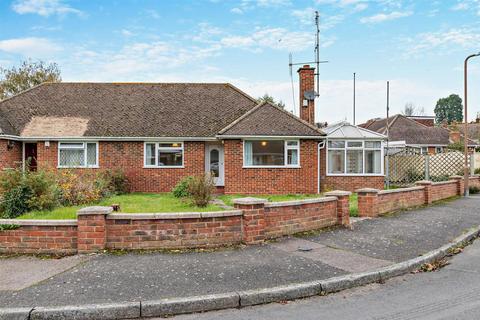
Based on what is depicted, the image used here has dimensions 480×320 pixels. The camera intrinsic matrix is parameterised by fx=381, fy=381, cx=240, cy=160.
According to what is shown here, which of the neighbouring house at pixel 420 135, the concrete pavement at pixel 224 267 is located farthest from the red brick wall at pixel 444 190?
the neighbouring house at pixel 420 135

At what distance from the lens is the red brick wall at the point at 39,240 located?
21.6 feet

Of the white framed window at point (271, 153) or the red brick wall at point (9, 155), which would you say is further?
Answer: the white framed window at point (271, 153)

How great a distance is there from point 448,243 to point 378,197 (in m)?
3.00

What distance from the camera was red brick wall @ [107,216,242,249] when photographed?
671cm

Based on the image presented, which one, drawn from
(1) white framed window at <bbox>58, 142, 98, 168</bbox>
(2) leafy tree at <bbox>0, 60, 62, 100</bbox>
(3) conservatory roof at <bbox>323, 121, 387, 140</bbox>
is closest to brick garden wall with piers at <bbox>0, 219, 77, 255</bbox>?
(1) white framed window at <bbox>58, 142, 98, 168</bbox>

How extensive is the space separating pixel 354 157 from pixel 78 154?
12.4 metres

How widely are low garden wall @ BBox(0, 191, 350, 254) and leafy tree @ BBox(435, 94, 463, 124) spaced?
314ft

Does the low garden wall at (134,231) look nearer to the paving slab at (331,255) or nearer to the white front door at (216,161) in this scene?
the paving slab at (331,255)

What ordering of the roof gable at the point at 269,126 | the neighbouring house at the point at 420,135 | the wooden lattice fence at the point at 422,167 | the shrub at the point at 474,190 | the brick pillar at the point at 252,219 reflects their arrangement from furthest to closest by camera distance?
1. the neighbouring house at the point at 420,135
2. the wooden lattice fence at the point at 422,167
3. the shrub at the point at 474,190
4. the roof gable at the point at 269,126
5. the brick pillar at the point at 252,219

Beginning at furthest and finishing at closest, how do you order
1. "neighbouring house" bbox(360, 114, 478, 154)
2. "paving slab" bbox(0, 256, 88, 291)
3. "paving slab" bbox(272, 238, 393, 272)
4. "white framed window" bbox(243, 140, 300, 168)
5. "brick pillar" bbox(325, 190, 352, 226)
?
1. "neighbouring house" bbox(360, 114, 478, 154)
2. "white framed window" bbox(243, 140, 300, 168)
3. "brick pillar" bbox(325, 190, 352, 226)
4. "paving slab" bbox(272, 238, 393, 272)
5. "paving slab" bbox(0, 256, 88, 291)

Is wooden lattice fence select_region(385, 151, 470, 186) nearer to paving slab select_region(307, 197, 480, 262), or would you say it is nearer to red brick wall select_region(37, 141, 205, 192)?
paving slab select_region(307, 197, 480, 262)

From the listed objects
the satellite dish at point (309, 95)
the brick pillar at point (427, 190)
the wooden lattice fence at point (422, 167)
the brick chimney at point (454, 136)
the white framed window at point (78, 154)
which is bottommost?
the brick pillar at point (427, 190)

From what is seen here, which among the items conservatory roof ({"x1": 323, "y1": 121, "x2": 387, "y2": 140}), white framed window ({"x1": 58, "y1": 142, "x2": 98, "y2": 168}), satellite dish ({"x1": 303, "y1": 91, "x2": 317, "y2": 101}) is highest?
satellite dish ({"x1": 303, "y1": 91, "x2": 317, "y2": 101})

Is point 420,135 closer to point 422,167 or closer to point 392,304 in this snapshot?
point 422,167
